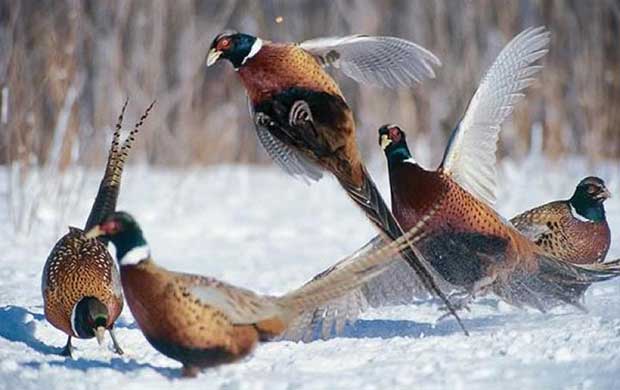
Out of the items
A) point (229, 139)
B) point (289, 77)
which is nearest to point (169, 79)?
point (229, 139)

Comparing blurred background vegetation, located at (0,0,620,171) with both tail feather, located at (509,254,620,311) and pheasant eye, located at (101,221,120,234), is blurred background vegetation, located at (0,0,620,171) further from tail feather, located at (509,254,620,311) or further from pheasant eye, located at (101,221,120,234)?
pheasant eye, located at (101,221,120,234)

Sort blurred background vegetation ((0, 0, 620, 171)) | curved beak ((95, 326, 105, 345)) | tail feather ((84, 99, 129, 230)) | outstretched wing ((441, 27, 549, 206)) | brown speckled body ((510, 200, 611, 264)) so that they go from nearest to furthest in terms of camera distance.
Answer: curved beak ((95, 326, 105, 345)) → tail feather ((84, 99, 129, 230)) → outstretched wing ((441, 27, 549, 206)) → brown speckled body ((510, 200, 611, 264)) → blurred background vegetation ((0, 0, 620, 171))

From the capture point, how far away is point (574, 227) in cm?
459

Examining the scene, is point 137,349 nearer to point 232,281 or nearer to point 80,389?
point 80,389

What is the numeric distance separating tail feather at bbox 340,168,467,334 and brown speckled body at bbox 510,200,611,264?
1.98 ft

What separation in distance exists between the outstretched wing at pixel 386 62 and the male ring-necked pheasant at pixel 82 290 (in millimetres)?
1221

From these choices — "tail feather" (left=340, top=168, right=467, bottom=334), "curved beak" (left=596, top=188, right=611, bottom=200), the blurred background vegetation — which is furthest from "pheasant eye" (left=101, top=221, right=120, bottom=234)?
the blurred background vegetation

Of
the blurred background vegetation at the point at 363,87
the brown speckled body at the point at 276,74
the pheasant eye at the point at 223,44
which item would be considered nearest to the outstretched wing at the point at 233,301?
the brown speckled body at the point at 276,74

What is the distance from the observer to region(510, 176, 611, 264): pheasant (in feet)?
14.9

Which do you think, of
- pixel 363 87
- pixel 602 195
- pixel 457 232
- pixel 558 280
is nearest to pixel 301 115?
pixel 457 232

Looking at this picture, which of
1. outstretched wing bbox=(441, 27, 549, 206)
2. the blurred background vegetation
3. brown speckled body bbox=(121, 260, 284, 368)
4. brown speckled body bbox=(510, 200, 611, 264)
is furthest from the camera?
the blurred background vegetation

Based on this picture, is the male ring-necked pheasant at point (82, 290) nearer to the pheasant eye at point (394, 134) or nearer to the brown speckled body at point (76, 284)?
the brown speckled body at point (76, 284)

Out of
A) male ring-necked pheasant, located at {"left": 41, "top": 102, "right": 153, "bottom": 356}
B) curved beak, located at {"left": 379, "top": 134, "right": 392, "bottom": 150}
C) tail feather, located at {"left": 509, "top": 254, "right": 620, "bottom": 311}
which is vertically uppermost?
curved beak, located at {"left": 379, "top": 134, "right": 392, "bottom": 150}

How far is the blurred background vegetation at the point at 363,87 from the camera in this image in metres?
8.55
